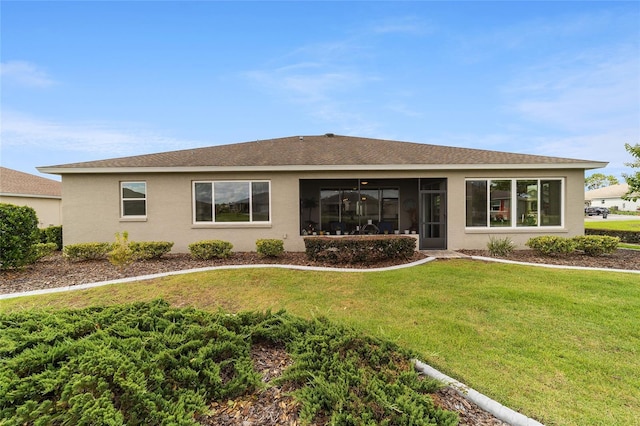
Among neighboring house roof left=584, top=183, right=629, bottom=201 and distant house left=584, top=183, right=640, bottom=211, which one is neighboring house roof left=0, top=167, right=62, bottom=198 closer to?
distant house left=584, top=183, right=640, bottom=211

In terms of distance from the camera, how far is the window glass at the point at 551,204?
11.1 m

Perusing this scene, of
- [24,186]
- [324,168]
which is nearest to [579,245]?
[324,168]

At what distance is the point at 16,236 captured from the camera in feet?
24.9

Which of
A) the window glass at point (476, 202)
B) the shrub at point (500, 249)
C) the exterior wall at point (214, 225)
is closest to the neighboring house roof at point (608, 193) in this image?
the exterior wall at point (214, 225)

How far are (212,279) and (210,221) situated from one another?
4463 mm

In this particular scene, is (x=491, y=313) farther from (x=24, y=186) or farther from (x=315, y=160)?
(x=24, y=186)

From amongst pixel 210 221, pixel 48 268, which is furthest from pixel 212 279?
pixel 48 268

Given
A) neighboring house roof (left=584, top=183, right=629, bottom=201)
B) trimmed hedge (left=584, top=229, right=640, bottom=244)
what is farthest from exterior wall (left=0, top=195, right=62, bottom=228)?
neighboring house roof (left=584, top=183, right=629, bottom=201)

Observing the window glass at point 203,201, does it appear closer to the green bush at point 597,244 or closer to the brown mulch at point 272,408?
the brown mulch at point 272,408

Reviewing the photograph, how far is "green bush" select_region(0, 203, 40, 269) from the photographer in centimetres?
749

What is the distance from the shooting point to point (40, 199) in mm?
18594

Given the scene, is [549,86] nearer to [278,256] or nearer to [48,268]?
[278,256]

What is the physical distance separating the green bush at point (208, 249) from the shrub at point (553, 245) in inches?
417

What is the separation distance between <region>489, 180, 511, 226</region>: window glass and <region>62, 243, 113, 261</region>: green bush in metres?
14.1
